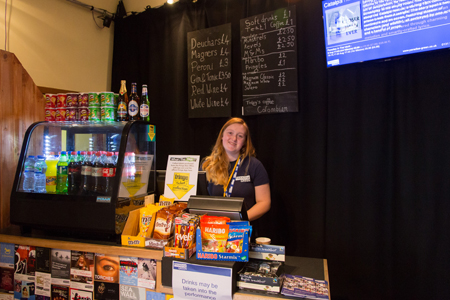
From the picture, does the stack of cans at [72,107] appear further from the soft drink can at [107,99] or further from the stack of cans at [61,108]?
the soft drink can at [107,99]

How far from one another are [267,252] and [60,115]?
2043 mm

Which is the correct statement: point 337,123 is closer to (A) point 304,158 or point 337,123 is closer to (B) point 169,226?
(A) point 304,158

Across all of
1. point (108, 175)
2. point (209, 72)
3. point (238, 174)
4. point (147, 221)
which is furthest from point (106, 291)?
point (209, 72)

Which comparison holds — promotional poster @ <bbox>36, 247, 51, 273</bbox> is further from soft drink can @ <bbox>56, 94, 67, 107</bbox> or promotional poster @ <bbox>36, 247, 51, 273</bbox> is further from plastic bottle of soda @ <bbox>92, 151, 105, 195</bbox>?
soft drink can @ <bbox>56, 94, 67, 107</bbox>

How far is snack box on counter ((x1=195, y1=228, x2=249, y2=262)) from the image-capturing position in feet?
4.11

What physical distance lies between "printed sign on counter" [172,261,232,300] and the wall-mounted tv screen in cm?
205

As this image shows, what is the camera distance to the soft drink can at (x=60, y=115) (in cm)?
236

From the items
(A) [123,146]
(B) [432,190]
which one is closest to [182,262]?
(A) [123,146]

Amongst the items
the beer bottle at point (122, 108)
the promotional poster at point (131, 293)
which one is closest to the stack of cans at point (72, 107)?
the beer bottle at point (122, 108)

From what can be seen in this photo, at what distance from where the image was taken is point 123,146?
180 centimetres

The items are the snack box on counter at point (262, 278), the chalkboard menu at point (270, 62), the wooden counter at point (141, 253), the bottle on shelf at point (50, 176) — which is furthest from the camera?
the chalkboard menu at point (270, 62)

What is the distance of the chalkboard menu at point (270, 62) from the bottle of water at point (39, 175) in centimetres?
185

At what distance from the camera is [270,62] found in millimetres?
2793

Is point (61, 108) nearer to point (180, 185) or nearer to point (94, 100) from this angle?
point (94, 100)
